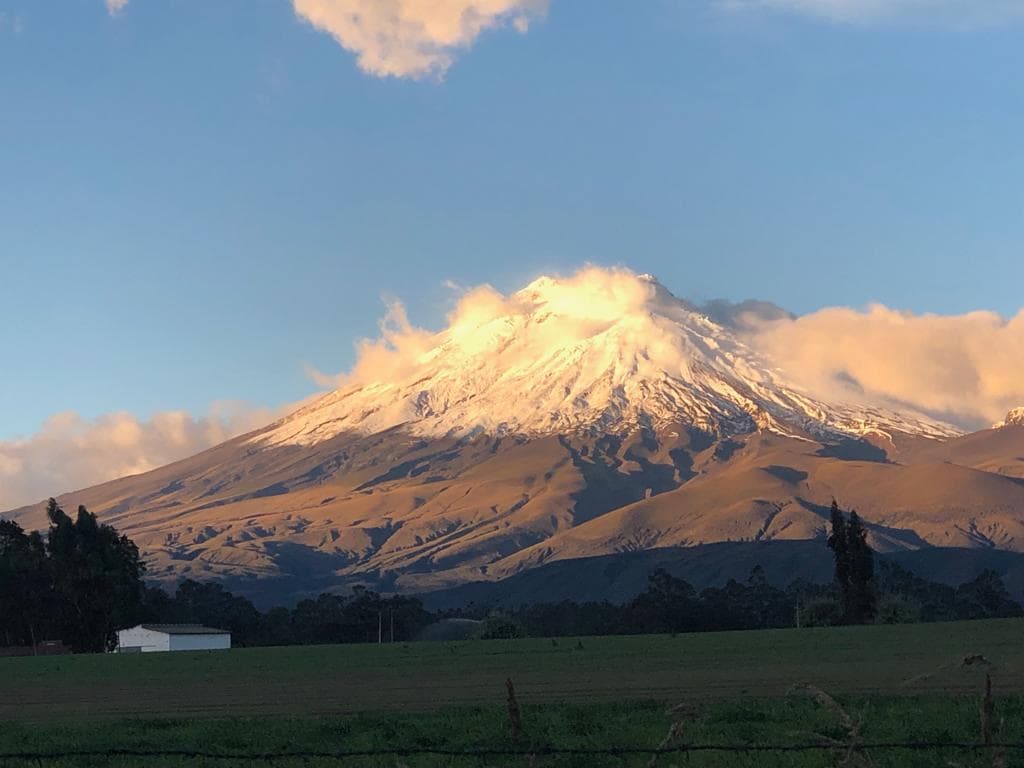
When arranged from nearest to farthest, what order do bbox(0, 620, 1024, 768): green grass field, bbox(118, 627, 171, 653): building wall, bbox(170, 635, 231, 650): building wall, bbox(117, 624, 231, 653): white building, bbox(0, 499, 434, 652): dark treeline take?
bbox(0, 620, 1024, 768): green grass field
bbox(0, 499, 434, 652): dark treeline
bbox(170, 635, 231, 650): building wall
bbox(117, 624, 231, 653): white building
bbox(118, 627, 171, 653): building wall

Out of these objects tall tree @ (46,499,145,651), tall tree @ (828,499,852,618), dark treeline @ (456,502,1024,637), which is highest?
tall tree @ (46,499,145,651)

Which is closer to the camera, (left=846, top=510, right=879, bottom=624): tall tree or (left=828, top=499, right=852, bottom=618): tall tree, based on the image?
(left=846, top=510, right=879, bottom=624): tall tree

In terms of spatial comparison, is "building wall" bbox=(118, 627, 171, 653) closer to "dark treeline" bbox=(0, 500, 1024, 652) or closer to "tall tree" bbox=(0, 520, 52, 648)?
"dark treeline" bbox=(0, 500, 1024, 652)

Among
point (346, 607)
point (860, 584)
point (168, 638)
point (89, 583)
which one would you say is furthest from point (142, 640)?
point (860, 584)

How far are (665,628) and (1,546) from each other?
57.3 metres

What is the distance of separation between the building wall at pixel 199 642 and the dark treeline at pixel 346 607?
14.6 ft

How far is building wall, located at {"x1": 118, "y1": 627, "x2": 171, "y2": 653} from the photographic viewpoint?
110 metres

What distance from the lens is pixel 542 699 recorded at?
1383 inches

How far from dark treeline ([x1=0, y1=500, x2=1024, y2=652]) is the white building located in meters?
1.58

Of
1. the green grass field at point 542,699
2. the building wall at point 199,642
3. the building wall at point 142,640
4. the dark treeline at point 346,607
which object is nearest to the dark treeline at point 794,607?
the dark treeline at point 346,607

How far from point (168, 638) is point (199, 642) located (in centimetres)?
320

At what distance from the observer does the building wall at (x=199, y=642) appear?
110 m

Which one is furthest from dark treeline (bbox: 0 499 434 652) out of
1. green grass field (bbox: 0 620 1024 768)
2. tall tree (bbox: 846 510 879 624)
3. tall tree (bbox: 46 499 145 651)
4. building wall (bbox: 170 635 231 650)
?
tall tree (bbox: 846 510 879 624)

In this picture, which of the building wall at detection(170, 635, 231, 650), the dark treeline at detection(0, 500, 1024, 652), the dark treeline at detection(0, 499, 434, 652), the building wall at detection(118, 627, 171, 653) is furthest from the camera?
the building wall at detection(118, 627, 171, 653)
